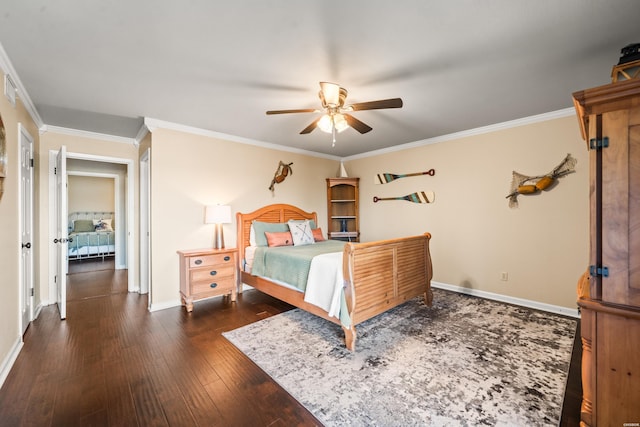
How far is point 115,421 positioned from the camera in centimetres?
159

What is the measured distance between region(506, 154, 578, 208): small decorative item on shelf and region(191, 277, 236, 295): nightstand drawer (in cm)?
396

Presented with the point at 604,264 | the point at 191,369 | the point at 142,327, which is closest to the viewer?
the point at 604,264

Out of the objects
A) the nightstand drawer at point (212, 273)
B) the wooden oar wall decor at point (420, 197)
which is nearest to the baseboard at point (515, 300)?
the wooden oar wall decor at point (420, 197)

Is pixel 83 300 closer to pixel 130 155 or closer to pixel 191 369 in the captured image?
pixel 130 155

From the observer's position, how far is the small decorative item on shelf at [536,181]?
124 inches

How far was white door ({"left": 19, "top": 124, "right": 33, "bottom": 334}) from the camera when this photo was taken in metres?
2.69

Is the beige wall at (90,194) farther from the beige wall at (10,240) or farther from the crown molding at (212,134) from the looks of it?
the beige wall at (10,240)

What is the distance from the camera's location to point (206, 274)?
140 inches

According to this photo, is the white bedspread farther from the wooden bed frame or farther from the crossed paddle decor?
the crossed paddle decor

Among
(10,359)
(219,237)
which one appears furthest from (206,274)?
(10,359)

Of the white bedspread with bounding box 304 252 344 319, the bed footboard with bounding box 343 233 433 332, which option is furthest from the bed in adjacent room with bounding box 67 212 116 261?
the bed footboard with bounding box 343 233 433 332

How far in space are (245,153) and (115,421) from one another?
11.6ft

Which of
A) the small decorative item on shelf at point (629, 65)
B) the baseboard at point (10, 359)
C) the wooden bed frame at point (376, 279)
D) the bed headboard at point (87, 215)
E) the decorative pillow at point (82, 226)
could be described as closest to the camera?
the small decorative item on shelf at point (629, 65)

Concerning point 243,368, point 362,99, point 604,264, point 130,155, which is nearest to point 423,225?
point 362,99
